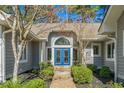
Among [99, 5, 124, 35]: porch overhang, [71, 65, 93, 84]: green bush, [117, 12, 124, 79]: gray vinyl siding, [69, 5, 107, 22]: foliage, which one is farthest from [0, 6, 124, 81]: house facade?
[71, 65, 93, 84]: green bush

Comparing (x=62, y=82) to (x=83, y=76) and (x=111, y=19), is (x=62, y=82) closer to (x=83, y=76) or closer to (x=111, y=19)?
(x=83, y=76)

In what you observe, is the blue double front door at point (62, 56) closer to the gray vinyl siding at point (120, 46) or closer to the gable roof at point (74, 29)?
the gable roof at point (74, 29)

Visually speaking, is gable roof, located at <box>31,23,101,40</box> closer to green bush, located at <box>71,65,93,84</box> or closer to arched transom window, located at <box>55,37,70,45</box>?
arched transom window, located at <box>55,37,70,45</box>

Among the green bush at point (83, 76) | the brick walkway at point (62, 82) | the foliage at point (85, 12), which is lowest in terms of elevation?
the brick walkway at point (62, 82)

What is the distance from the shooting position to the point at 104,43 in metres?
23.5

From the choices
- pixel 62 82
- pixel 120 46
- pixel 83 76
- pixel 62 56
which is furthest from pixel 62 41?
pixel 120 46

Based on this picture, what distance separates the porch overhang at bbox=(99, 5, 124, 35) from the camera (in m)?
12.0

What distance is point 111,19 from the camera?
13.2 metres

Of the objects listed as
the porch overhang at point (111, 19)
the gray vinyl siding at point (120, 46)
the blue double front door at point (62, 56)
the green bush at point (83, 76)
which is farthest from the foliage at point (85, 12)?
the green bush at point (83, 76)

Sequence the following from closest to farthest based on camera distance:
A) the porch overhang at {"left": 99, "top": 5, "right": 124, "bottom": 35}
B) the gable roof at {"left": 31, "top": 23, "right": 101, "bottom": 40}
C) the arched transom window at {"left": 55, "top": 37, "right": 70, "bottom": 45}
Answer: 1. the porch overhang at {"left": 99, "top": 5, "right": 124, "bottom": 35}
2. the gable roof at {"left": 31, "top": 23, "right": 101, "bottom": 40}
3. the arched transom window at {"left": 55, "top": 37, "right": 70, "bottom": 45}

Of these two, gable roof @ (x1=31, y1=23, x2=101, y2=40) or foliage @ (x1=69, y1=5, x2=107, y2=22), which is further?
gable roof @ (x1=31, y1=23, x2=101, y2=40)

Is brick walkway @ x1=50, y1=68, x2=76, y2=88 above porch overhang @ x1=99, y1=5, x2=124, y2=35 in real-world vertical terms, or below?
below

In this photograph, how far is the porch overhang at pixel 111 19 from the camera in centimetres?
1197
